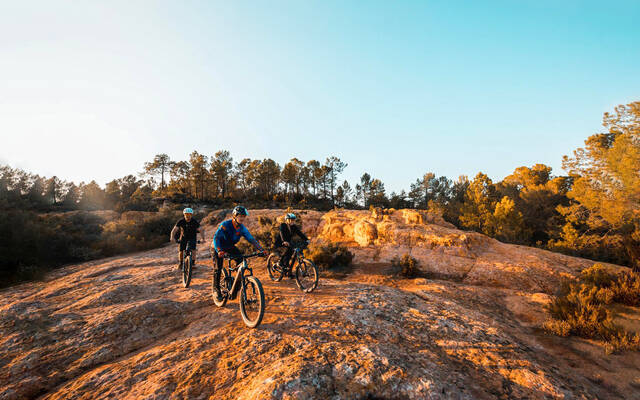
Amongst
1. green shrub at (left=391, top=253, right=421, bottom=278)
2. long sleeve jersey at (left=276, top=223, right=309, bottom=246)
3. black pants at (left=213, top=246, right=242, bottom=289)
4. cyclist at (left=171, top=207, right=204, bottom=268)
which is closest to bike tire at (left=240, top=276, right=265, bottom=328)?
black pants at (left=213, top=246, right=242, bottom=289)

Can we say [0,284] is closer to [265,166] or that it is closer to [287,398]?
[287,398]

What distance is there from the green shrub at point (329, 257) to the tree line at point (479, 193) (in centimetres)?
1152

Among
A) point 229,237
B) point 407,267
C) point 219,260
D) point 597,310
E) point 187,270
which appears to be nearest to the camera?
point 229,237

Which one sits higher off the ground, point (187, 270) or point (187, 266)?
point (187, 266)

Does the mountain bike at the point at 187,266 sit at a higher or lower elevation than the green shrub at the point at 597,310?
higher

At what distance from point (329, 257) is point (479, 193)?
28.5 m

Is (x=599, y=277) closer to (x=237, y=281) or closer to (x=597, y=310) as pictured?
(x=597, y=310)

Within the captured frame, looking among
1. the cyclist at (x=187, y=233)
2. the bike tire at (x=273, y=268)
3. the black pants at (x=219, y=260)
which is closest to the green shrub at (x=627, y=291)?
the bike tire at (x=273, y=268)

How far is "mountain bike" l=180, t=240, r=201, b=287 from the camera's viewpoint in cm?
801

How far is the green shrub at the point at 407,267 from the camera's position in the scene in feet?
34.1

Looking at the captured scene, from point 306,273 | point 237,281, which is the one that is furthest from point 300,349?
point 306,273

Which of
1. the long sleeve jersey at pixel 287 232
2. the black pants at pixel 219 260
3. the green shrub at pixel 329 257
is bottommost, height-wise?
the green shrub at pixel 329 257

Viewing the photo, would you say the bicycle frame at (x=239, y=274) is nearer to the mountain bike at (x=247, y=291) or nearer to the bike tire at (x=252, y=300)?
the mountain bike at (x=247, y=291)

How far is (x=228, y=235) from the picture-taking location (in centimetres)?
574
